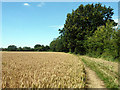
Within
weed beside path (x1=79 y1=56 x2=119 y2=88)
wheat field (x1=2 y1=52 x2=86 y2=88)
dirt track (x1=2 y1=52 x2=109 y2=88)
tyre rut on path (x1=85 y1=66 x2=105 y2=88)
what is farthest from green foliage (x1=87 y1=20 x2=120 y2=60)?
tyre rut on path (x1=85 y1=66 x2=105 y2=88)

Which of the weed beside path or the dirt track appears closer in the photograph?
the dirt track

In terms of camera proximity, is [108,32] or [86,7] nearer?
[108,32]

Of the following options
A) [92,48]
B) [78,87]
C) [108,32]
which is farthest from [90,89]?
[92,48]

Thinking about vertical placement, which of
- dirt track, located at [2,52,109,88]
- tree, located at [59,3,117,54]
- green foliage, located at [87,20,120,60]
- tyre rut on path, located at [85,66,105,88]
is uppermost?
tree, located at [59,3,117,54]

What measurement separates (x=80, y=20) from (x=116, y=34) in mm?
15261

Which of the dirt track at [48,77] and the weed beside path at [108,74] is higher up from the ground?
the dirt track at [48,77]

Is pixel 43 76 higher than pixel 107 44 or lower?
lower

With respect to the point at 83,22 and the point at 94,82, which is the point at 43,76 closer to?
the point at 94,82

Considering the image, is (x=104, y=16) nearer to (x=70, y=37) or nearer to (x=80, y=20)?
(x=80, y=20)

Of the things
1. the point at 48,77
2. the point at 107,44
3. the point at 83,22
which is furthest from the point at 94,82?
the point at 83,22

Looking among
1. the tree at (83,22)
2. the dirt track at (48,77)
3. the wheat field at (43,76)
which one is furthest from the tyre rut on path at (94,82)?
the tree at (83,22)

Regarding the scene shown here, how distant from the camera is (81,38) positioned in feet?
106

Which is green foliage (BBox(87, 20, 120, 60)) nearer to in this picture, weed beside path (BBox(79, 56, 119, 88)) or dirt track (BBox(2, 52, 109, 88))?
weed beside path (BBox(79, 56, 119, 88))

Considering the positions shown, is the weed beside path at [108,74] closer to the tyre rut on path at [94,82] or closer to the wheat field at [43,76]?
the tyre rut on path at [94,82]
